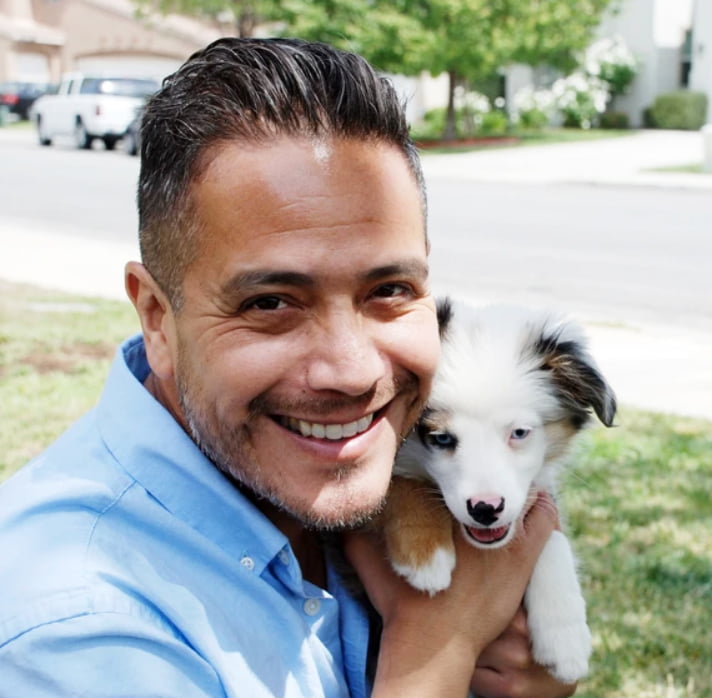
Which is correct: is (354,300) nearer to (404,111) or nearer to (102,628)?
(404,111)

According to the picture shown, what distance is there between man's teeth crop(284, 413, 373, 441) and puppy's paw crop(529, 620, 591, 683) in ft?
2.91

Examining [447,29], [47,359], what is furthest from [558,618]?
[447,29]

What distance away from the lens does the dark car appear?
43375 millimetres

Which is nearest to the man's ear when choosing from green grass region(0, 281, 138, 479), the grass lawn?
the grass lawn

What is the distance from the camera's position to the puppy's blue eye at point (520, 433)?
267 cm

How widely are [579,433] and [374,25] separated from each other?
81.8ft

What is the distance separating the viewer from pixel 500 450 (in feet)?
8.55

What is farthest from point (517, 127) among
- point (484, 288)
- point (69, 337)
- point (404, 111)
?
point (404, 111)

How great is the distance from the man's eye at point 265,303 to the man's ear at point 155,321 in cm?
19

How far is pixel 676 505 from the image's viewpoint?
4.75 m

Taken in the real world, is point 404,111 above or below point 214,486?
above

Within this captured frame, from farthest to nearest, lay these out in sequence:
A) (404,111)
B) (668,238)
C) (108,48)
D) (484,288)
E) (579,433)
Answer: (108,48)
(668,238)
(484,288)
(579,433)
(404,111)

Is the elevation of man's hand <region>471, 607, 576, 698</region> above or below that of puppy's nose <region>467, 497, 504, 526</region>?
below

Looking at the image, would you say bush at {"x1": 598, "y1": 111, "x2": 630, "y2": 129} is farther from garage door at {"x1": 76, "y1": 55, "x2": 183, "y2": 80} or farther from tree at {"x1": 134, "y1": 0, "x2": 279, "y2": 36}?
garage door at {"x1": 76, "y1": 55, "x2": 183, "y2": 80}
